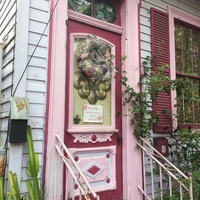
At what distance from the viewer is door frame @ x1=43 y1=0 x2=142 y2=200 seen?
2252mm

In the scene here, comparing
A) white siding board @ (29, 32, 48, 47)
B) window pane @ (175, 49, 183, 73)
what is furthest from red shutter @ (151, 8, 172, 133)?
white siding board @ (29, 32, 48, 47)

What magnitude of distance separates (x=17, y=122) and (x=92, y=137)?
2.97 ft

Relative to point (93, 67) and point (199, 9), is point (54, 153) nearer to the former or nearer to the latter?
point (93, 67)

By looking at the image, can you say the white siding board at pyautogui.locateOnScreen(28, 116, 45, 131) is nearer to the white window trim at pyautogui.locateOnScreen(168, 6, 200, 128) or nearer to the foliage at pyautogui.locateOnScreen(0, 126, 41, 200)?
the foliage at pyautogui.locateOnScreen(0, 126, 41, 200)

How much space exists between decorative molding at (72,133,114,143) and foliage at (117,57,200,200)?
38 centimetres

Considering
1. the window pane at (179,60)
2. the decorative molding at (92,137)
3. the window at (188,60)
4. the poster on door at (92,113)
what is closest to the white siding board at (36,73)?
the poster on door at (92,113)

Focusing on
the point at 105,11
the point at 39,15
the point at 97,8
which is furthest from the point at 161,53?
the point at 39,15

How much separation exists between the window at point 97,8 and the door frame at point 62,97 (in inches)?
6.3

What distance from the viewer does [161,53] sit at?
133 inches

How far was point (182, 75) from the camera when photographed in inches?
146

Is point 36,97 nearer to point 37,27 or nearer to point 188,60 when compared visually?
point 37,27

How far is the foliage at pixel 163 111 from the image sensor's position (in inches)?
113

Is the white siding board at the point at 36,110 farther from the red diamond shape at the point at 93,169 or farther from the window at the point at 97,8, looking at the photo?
the window at the point at 97,8

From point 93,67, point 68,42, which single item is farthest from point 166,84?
point 68,42
